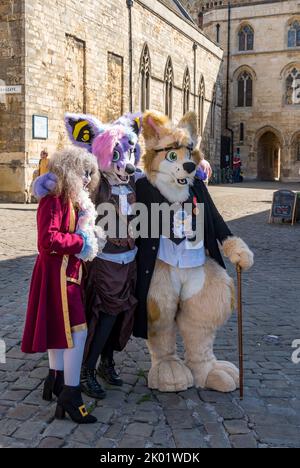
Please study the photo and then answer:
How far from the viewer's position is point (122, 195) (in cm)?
365

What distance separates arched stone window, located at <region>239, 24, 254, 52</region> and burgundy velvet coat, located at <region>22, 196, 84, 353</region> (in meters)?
36.2

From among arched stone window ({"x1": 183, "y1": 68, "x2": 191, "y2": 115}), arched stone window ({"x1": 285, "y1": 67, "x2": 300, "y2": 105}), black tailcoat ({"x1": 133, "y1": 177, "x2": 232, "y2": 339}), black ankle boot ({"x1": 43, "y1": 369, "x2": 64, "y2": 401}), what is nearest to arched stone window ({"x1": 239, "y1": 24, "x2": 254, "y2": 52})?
arched stone window ({"x1": 285, "y1": 67, "x2": 300, "y2": 105})

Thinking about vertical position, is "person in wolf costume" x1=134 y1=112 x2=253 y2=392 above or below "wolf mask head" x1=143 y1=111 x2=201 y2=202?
below

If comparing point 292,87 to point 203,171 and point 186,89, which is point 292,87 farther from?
point 203,171

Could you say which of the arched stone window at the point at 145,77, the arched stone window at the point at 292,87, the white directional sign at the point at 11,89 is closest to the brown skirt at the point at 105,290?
the white directional sign at the point at 11,89

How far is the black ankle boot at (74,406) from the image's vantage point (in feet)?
10.4

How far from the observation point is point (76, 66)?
18.3 metres

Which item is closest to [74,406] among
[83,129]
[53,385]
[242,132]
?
[53,385]

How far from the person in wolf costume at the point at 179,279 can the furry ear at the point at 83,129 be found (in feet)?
1.22

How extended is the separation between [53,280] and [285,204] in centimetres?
1033

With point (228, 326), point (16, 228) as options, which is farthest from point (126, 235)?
point (16, 228)

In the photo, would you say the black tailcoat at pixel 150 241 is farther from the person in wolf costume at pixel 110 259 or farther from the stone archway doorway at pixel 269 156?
the stone archway doorway at pixel 269 156

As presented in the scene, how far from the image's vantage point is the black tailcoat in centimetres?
369

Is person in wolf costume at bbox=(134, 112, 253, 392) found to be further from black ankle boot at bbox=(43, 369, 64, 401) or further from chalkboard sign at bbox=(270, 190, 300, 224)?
chalkboard sign at bbox=(270, 190, 300, 224)
